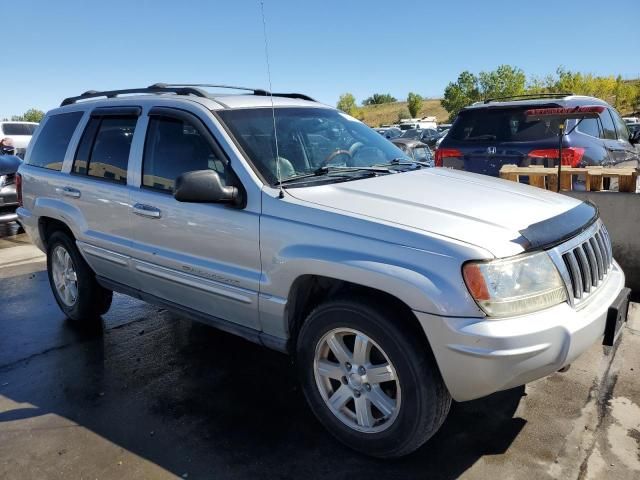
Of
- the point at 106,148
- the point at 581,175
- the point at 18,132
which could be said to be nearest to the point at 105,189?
the point at 106,148

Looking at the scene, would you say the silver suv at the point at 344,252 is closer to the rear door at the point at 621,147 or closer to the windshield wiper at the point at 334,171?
the windshield wiper at the point at 334,171

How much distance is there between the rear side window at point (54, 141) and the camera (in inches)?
182

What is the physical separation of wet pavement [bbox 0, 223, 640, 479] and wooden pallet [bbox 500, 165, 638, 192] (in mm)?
1583

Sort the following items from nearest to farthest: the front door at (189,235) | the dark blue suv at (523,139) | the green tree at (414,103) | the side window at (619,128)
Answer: the front door at (189,235), the dark blue suv at (523,139), the side window at (619,128), the green tree at (414,103)

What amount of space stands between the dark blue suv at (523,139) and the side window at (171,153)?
13.9 feet

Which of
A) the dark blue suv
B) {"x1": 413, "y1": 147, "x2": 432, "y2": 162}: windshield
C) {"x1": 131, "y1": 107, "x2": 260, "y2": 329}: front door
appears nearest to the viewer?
{"x1": 131, "y1": 107, "x2": 260, "y2": 329}: front door

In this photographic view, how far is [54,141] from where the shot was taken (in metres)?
4.81

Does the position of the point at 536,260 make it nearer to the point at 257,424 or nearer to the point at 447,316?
the point at 447,316

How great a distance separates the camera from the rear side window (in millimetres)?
4633

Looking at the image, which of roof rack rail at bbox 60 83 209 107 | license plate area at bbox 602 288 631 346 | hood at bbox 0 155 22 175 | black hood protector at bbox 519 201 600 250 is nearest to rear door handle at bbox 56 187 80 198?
roof rack rail at bbox 60 83 209 107

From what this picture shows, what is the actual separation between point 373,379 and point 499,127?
5040 mm

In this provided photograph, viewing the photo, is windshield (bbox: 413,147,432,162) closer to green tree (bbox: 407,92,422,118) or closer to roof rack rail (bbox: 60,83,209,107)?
roof rack rail (bbox: 60,83,209,107)

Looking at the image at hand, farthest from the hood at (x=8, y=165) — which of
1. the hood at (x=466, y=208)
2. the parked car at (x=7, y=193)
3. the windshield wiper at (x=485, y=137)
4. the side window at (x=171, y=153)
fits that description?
the hood at (x=466, y=208)

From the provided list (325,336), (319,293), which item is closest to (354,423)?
(325,336)
